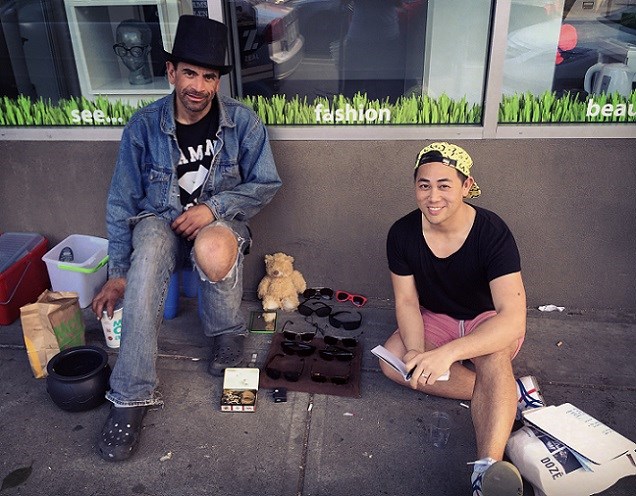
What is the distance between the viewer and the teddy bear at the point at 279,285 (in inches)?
141

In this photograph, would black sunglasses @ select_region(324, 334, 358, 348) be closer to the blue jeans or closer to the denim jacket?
the blue jeans

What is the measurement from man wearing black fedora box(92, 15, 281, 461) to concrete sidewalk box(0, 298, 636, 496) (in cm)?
18

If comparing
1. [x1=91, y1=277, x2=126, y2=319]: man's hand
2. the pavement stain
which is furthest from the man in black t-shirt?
the pavement stain

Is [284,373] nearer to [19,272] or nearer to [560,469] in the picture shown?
[560,469]

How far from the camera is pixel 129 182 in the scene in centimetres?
304

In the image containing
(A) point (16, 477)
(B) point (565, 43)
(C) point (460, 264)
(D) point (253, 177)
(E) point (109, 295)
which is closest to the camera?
(A) point (16, 477)

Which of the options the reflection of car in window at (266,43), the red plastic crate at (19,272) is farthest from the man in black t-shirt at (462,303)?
the red plastic crate at (19,272)

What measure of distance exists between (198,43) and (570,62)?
217 cm

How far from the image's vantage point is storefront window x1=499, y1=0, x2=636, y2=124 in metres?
3.31

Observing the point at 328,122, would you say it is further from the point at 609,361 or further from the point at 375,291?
the point at 609,361

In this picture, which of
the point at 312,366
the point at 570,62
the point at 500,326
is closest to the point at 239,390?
the point at 312,366

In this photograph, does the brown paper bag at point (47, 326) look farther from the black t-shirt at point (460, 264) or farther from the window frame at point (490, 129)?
the black t-shirt at point (460, 264)

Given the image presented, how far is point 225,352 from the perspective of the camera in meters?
3.06

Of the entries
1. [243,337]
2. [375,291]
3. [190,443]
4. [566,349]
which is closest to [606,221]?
[566,349]
